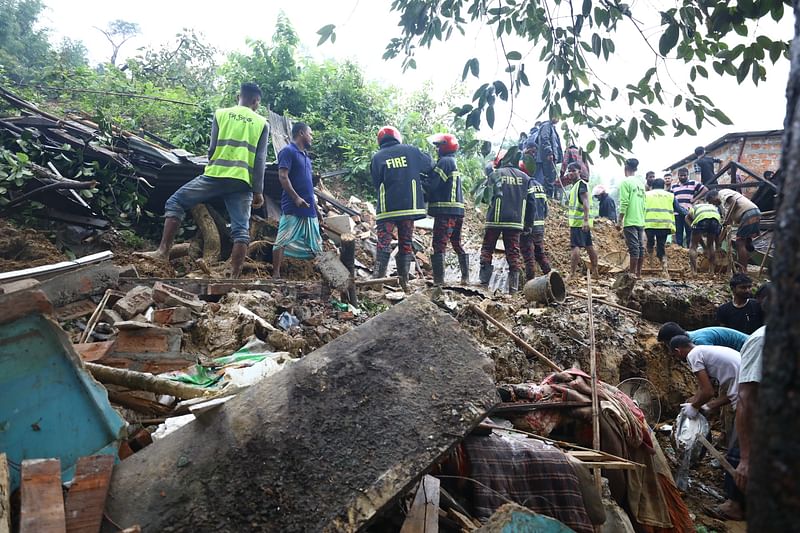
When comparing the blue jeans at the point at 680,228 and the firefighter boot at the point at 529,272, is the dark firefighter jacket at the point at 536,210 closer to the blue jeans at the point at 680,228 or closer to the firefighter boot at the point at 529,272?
the firefighter boot at the point at 529,272

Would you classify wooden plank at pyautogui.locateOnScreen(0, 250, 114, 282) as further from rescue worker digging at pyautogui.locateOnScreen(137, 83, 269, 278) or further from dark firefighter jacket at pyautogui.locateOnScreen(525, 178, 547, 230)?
dark firefighter jacket at pyautogui.locateOnScreen(525, 178, 547, 230)

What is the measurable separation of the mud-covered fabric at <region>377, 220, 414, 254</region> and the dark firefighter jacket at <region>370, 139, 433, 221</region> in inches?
3.1

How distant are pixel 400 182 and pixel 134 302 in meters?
3.35

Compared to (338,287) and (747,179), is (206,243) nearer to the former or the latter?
(338,287)

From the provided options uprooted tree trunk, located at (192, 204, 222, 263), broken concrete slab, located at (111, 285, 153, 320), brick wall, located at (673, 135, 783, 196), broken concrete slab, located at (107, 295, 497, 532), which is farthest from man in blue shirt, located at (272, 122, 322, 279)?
brick wall, located at (673, 135, 783, 196)

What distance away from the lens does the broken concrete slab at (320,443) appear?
60.6 inches

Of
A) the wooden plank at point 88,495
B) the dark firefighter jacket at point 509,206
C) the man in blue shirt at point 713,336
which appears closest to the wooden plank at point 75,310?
the wooden plank at point 88,495

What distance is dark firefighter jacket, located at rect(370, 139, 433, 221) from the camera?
19.0 ft

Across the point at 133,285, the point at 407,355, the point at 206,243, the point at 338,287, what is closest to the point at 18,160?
the point at 206,243

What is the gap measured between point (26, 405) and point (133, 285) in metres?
2.50

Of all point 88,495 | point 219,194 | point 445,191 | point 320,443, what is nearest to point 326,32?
point 320,443

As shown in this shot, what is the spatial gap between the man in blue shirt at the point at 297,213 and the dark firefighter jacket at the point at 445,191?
1800 mm

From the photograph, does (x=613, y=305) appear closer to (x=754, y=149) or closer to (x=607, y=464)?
(x=607, y=464)

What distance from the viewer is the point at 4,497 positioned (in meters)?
1.32
